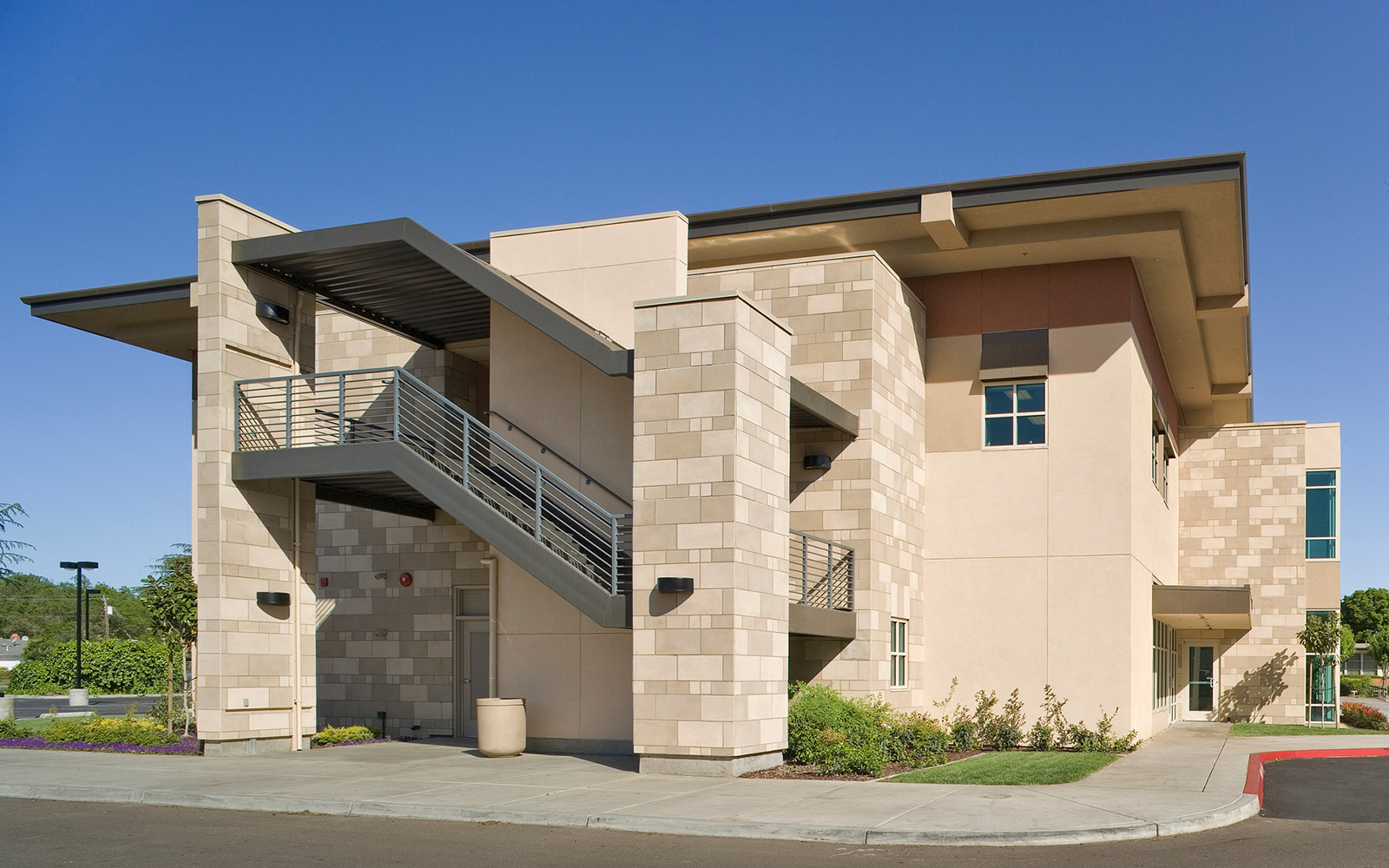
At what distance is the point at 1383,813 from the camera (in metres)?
13.4

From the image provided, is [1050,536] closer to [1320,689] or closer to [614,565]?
[614,565]

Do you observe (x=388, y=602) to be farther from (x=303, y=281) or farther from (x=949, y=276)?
(x=949, y=276)

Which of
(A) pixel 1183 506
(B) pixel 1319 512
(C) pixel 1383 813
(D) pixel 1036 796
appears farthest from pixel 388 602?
(B) pixel 1319 512

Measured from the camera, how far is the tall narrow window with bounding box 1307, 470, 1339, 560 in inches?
1364

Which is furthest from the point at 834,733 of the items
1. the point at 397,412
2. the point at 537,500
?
the point at 397,412

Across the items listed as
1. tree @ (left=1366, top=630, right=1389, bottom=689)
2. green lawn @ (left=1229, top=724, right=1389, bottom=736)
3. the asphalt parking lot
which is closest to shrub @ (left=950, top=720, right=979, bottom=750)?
the asphalt parking lot

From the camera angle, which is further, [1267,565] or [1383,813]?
[1267,565]

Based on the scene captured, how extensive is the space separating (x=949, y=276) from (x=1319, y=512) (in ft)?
58.5

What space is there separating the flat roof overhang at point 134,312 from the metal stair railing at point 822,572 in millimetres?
12614

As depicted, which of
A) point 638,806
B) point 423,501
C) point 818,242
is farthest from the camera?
point 818,242

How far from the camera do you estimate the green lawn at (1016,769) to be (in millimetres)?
15469

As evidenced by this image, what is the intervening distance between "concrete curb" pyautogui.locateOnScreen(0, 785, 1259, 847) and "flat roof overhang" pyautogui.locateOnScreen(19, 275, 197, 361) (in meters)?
12.6

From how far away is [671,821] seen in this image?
11766 mm

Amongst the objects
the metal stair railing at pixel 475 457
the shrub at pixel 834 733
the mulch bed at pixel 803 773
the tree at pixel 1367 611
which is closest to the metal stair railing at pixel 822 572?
the shrub at pixel 834 733
